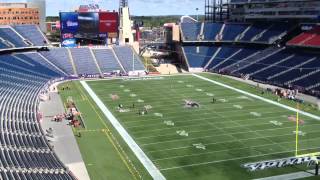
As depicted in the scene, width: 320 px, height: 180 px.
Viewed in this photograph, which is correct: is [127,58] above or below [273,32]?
below

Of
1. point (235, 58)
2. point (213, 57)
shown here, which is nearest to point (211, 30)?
point (213, 57)

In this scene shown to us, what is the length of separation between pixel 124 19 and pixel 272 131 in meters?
53.6

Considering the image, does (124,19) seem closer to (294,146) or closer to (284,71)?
(284,71)

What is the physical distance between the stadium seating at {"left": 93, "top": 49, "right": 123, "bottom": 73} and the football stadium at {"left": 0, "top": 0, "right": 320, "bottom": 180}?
0.20 meters

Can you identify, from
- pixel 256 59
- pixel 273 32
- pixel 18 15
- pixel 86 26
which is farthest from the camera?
pixel 18 15

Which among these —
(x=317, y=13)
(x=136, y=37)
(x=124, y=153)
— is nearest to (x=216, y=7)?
(x=136, y=37)

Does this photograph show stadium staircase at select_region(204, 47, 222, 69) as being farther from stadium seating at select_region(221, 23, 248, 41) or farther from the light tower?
the light tower

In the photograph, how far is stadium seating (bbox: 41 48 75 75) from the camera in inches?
2891

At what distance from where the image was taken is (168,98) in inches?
2130

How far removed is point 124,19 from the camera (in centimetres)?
8662

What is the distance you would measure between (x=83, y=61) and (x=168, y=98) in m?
27.3

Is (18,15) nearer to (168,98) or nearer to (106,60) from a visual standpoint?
(106,60)

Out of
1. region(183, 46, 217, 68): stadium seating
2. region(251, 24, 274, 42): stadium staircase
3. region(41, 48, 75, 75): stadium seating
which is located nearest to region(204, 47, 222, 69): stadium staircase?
region(183, 46, 217, 68): stadium seating

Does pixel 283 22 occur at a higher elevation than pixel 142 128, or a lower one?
higher
